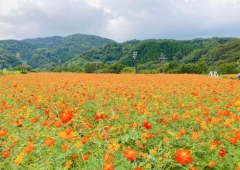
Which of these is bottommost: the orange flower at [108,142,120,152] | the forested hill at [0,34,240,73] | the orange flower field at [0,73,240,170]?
the orange flower field at [0,73,240,170]

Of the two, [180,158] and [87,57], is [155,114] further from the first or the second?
[87,57]

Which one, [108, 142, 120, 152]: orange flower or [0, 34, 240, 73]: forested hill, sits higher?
[0, 34, 240, 73]: forested hill

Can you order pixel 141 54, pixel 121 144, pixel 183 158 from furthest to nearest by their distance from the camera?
1. pixel 141 54
2. pixel 121 144
3. pixel 183 158

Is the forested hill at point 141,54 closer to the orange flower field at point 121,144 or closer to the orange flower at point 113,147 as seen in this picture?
the orange flower field at point 121,144

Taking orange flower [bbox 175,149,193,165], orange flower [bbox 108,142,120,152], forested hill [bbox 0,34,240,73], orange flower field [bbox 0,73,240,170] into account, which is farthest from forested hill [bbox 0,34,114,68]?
orange flower [bbox 175,149,193,165]

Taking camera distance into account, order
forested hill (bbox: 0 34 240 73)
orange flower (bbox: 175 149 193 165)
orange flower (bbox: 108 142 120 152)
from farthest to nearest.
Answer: forested hill (bbox: 0 34 240 73)
orange flower (bbox: 108 142 120 152)
orange flower (bbox: 175 149 193 165)

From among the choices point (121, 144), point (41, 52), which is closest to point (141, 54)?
point (41, 52)

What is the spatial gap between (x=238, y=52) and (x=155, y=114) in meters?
62.5

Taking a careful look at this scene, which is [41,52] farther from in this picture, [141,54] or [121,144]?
[121,144]

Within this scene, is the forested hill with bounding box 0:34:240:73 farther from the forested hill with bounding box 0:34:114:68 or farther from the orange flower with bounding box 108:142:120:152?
the orange flower with bounding box 108:142:120:152

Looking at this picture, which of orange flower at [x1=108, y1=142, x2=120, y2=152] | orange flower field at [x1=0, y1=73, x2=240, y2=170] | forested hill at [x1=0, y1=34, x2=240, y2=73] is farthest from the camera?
forested hill at [x1=0, y1=34, x2=240, y2=73]

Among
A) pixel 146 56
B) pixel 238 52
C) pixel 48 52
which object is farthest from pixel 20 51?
pixel 238 52

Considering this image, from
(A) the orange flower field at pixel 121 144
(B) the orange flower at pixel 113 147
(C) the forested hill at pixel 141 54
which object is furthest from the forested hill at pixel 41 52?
(B) the orange flower at pixel 113 147

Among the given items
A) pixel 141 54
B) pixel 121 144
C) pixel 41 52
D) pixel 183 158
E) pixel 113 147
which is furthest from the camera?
pixel 41 52
